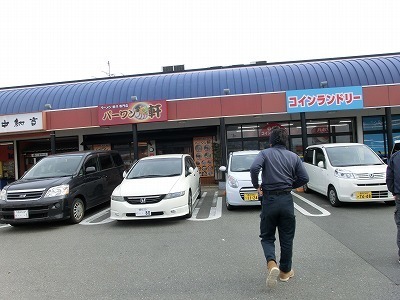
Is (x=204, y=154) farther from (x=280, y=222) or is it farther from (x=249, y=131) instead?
(x=280, y=222)

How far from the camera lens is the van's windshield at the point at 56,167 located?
8383mm

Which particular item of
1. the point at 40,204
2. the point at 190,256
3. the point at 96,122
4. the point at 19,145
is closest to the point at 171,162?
the point at 40,204

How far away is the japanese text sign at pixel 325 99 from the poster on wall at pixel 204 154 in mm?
4658

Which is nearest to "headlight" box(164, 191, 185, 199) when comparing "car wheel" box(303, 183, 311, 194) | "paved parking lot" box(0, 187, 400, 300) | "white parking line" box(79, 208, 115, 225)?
"paved parking lot" box(0, 187, 400, 300)

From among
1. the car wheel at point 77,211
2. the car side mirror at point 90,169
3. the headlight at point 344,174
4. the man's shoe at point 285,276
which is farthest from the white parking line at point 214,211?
the man's shoe at point 285,276

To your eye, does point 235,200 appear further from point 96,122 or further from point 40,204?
point 96,122

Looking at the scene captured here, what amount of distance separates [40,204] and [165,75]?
37.2ft

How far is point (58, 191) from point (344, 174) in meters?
6.88

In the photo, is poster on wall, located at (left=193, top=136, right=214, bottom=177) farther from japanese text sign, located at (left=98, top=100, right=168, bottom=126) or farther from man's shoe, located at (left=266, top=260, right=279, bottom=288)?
man's shoe, located at (left=266, top=260, right=279, bottom=288)

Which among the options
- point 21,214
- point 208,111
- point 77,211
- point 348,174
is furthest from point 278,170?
point 208,111

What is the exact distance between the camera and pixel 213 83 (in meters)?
15.8

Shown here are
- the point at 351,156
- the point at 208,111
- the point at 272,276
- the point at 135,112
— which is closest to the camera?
the point at 272,276

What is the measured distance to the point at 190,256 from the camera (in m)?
5.09

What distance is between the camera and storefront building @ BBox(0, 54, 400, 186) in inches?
515
